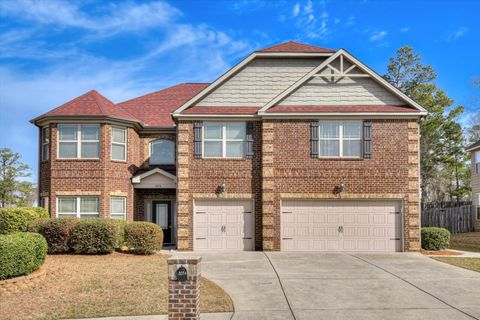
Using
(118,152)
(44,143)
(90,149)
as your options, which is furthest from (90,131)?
(44,143)

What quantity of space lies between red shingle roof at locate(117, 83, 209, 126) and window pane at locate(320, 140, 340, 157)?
747 cm

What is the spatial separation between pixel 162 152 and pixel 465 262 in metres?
13.5

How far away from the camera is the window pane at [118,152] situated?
20375 millimetres

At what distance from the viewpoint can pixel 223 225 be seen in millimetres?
18734

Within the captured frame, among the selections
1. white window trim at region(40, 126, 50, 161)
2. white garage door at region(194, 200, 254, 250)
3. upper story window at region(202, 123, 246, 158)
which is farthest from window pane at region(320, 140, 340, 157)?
white window trim at region(40, 126, 50, 161)

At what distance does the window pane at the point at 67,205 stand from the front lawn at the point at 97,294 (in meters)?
6.26

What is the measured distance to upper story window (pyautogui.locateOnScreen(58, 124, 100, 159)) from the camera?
20.0 m

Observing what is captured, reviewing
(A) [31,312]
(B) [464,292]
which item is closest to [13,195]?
(A) [31,312]

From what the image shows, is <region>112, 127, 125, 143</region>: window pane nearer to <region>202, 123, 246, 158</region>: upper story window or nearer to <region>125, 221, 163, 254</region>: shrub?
<region>202, 123, 246, 158</region>: upper story window

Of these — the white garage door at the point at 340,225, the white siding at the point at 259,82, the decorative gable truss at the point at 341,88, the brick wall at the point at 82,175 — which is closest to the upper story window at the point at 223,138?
the white siding at the point at 259,82

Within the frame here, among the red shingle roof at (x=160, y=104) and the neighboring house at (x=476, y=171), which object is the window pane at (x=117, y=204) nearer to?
the red shingle roof at (x=160, y=104)

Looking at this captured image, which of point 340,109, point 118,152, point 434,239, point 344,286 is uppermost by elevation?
point 340,109

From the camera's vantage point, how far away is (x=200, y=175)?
18.7 metres

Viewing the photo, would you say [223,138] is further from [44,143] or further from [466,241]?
[466,241]
